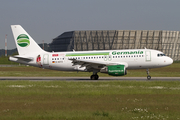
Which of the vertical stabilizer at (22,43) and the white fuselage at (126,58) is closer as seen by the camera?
the white fuselage at (126,58)

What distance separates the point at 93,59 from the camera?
37531mm

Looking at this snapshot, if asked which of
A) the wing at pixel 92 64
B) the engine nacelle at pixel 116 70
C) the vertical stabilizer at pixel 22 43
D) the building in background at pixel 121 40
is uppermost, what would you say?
the building in background at pixel 121 40

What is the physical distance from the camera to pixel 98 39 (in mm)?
142250

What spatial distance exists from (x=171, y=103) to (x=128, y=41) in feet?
415

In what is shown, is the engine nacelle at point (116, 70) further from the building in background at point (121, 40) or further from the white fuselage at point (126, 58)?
the building in background at point (121, 40)

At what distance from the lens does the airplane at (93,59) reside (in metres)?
35.9

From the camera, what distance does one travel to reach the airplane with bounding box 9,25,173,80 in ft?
118

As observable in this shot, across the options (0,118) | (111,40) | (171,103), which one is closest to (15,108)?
(0,118)

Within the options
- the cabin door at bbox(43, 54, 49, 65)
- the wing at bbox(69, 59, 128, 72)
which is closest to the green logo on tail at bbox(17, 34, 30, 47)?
the cabin door at bbox(43, 54, 49, 65)

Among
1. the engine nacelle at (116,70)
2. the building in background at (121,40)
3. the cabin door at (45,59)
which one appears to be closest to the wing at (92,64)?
the engine nacelle at (116,70)

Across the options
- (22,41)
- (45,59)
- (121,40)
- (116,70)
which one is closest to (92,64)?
(116,70)

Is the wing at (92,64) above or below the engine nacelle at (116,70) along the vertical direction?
above

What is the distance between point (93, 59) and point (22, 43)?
11.3 metres

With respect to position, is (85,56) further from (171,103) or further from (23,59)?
(171,103)
